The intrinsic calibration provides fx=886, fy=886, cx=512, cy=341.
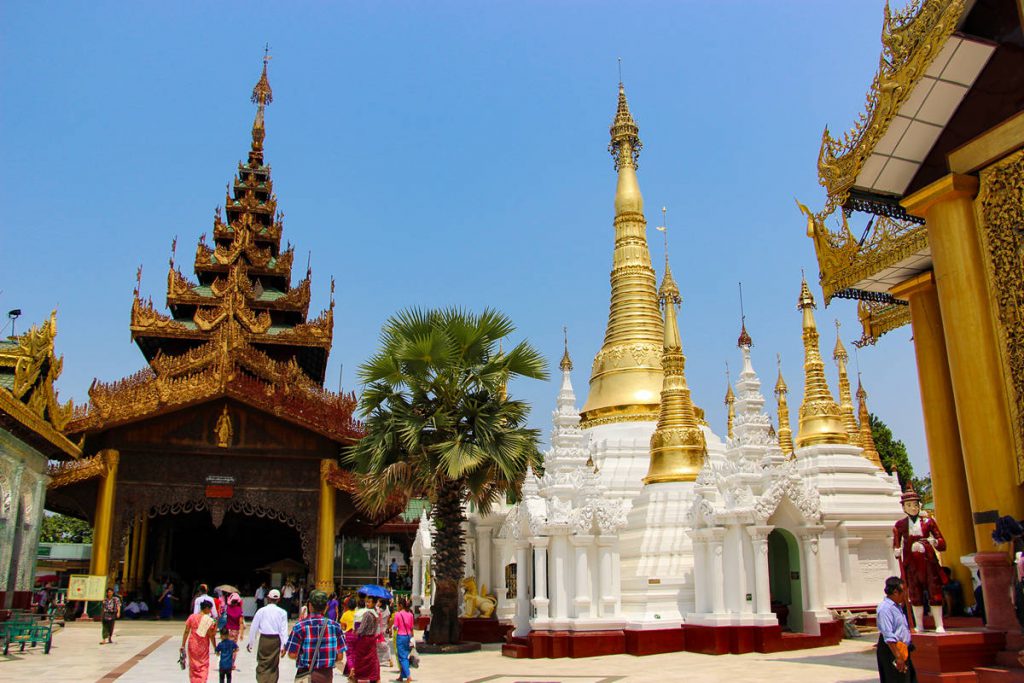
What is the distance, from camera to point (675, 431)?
61.5 ft

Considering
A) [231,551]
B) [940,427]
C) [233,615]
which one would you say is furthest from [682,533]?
[231,551]

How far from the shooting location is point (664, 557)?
53.9ft

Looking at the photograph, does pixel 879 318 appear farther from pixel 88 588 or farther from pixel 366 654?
pixel 88 588

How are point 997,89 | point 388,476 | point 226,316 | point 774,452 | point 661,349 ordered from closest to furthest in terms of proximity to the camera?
point 997,89 → point 388,476 → point 774,452 → point 661,349 → point 226,316

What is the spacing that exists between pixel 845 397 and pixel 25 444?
20495 millimetres

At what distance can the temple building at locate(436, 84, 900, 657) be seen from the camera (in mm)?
14438

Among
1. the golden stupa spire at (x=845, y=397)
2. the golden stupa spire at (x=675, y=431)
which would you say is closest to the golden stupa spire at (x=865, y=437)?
the golden stupa spire at (x=845, y=397)

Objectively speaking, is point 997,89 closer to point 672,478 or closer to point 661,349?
point 672,478

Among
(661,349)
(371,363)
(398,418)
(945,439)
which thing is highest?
(661,349)

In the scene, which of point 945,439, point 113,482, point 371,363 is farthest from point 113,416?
point 945,439

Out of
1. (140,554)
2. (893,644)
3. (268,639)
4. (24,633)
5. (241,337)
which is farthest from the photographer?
(140,554)

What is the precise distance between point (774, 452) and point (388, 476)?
751 cm

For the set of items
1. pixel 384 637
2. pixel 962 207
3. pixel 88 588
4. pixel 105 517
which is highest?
pixel 962 207

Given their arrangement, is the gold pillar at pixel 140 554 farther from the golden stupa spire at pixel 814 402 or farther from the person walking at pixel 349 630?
the golden stupa spire at pixel 814 402
